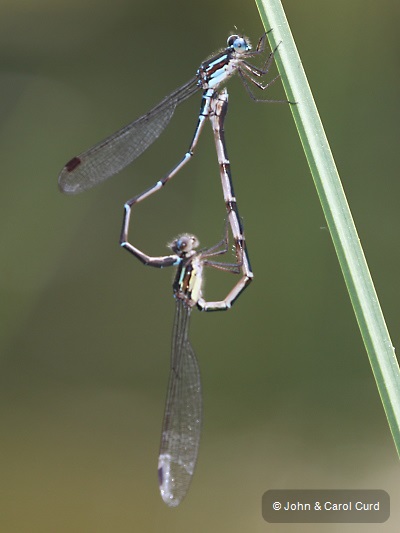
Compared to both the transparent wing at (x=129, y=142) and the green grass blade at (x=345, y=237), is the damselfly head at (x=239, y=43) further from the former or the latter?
the green grass blade at (x=345, y=237)

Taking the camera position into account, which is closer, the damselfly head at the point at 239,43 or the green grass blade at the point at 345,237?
the green grass blade at the point at 345,237

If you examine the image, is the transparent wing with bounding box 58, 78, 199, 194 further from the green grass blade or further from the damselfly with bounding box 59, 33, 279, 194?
the green grass blade

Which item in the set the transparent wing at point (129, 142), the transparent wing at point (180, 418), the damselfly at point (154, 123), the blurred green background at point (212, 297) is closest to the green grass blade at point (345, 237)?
the damselfly at point (154, 123)

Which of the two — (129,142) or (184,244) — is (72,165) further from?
(184,244)

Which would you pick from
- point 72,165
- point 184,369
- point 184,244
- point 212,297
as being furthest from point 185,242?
point 212,297

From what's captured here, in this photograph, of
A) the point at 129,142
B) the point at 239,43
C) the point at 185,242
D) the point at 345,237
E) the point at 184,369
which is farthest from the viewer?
the point at 129,142

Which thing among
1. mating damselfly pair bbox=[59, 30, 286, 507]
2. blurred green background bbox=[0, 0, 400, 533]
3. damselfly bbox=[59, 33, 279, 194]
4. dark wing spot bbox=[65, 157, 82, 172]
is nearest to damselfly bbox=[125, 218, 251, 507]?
mating damselfly pair bbox=[59, 30, 286, 507]

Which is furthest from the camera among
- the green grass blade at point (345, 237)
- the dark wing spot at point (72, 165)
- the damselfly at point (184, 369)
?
the dark wing spot at point (72, 165)
